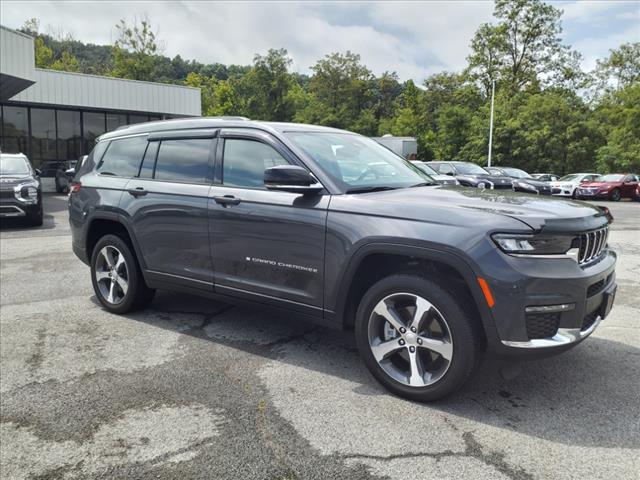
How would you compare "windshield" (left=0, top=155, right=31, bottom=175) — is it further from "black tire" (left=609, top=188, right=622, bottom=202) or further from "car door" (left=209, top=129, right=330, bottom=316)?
"black tire" (left=609, top=188, right=622, bottom=202)

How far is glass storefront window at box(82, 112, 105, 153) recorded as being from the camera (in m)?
28.5

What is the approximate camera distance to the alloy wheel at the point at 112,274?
510 centimetres

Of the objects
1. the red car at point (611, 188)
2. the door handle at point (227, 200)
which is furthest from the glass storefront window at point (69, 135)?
the door handle at point (227, 200)

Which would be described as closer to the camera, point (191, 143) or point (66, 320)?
point (191, 143)

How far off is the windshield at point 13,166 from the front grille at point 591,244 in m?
12.5

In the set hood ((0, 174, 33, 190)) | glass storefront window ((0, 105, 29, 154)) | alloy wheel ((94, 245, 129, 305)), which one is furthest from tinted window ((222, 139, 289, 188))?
glass storefront window ((0, 105, 29, 154))

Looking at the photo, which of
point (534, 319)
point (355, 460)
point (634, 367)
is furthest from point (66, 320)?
point (634, 367)

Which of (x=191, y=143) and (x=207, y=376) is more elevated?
(x=191, y=143)

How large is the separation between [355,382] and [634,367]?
2.07 metres

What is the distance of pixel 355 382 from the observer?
3602 millimetres

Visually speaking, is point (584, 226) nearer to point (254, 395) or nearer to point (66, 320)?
point (254, 395)

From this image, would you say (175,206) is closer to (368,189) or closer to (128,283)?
(128,283)

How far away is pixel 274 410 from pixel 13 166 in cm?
1195

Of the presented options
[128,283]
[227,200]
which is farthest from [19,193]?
[227,200]
